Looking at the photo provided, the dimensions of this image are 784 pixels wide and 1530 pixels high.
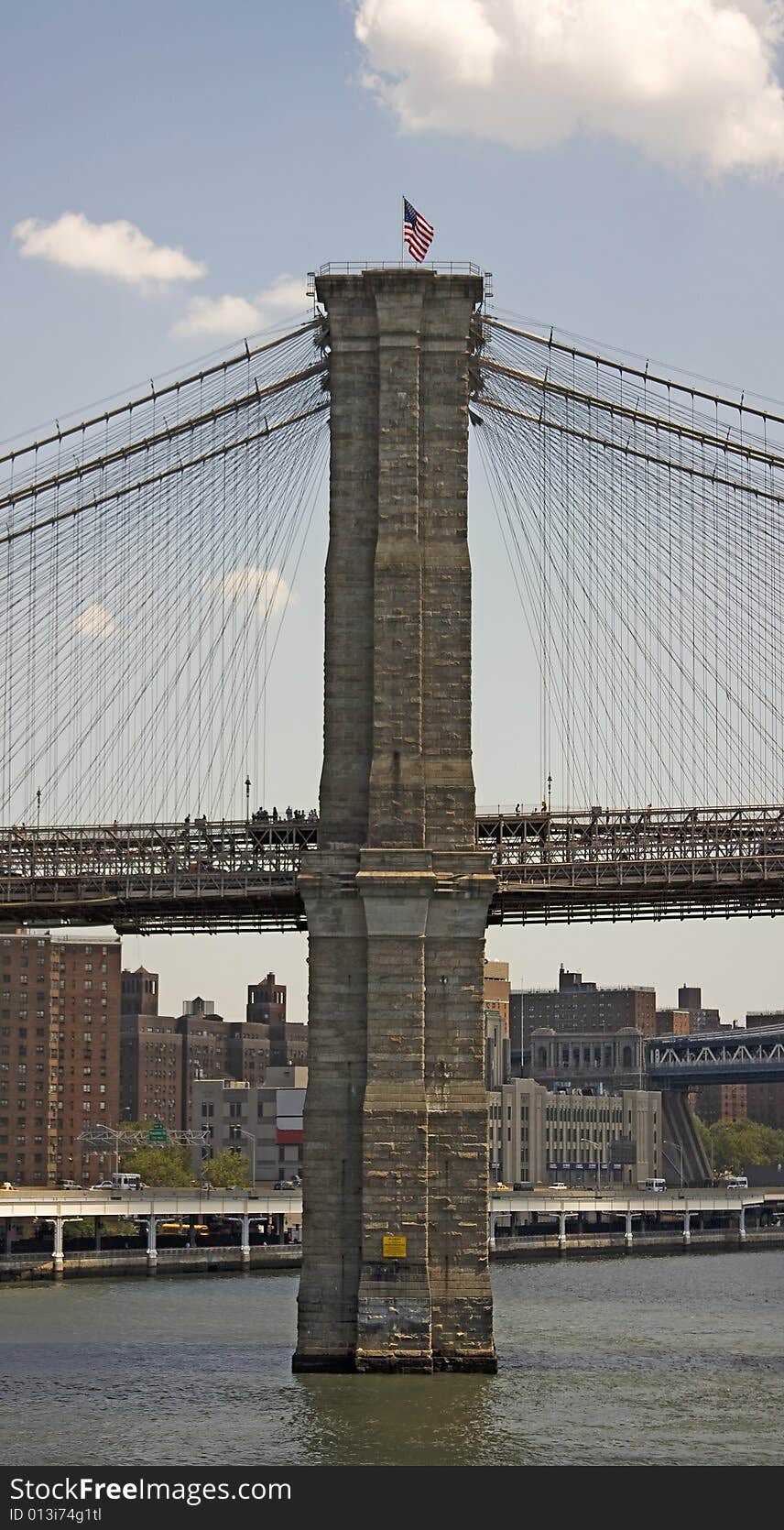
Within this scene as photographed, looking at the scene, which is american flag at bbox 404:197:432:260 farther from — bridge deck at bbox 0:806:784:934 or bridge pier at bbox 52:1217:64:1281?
bridge pier at bbox 52:1217:64:1281

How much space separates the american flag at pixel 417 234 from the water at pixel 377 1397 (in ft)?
107

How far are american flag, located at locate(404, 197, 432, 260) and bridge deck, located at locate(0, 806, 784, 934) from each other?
17290mm

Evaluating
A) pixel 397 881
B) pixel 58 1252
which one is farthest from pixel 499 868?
pixel 58 1252

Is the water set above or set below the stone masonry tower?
below

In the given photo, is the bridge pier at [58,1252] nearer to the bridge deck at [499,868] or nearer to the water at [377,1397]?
the water at [377,1397]

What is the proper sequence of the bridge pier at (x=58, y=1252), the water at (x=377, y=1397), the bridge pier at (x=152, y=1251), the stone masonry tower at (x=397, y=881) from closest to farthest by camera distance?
the water at (x=377, y=1397), the stone masonry tower at (x=397, y=881), the bridge pier at (x=58, y=1252), the bridge pier at (x=152, y=1251)

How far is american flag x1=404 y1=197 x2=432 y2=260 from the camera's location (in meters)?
70.2

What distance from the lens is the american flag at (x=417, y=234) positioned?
70250mm

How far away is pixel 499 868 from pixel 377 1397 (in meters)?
18.0

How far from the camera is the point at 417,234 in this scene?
70.6 meters

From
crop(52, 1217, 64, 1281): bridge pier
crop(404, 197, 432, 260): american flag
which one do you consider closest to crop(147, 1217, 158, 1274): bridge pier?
crop(52, 1217, 64, 1281): bridge pier

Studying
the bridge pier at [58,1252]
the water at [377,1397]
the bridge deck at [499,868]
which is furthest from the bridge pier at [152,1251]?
the bridge deck at [499,868]
